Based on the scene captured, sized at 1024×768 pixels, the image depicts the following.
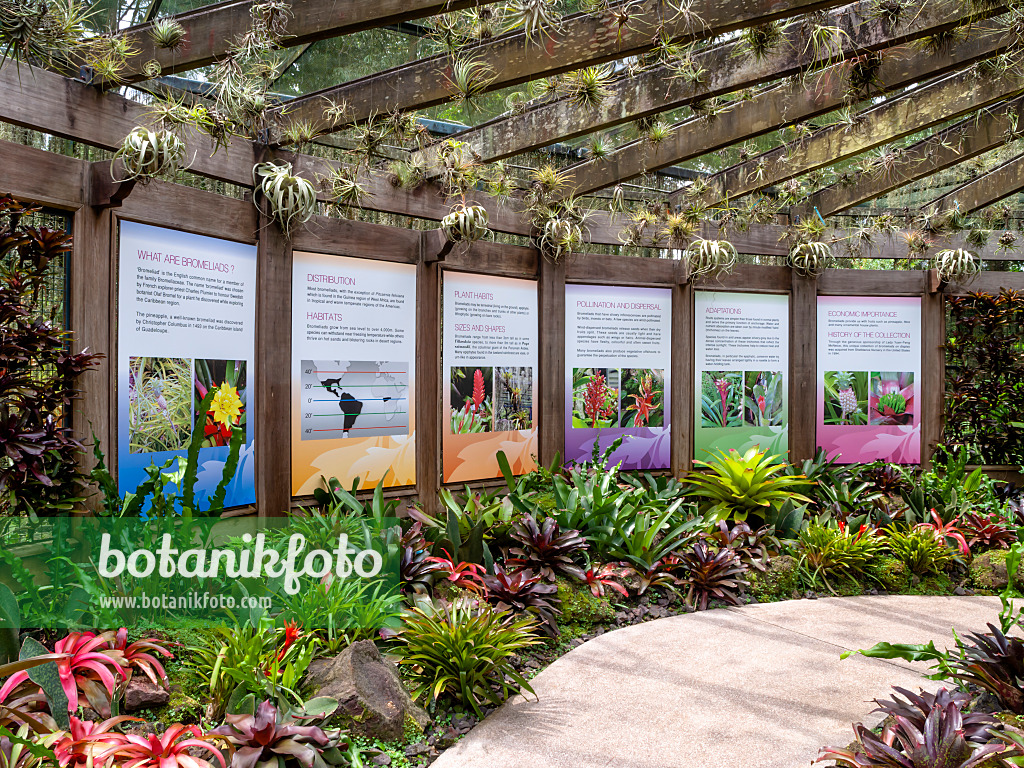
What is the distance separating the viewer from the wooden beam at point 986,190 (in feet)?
21.6

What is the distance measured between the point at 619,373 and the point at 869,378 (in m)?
2.59

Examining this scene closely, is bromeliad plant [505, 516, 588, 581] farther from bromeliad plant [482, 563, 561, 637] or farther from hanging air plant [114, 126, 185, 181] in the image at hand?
hanging air plant [114, 126, 185, 181]

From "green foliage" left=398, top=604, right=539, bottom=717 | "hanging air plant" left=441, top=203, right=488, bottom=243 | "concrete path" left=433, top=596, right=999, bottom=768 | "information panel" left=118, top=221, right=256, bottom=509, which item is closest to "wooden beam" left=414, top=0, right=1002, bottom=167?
"hanging air plant" left=441, top=203, right=488, bottom=243

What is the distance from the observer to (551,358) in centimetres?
624

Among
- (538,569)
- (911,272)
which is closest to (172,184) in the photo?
(538,569)

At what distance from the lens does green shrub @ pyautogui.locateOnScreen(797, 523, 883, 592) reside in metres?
4.79

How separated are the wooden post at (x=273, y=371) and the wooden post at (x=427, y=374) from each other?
1.01 m

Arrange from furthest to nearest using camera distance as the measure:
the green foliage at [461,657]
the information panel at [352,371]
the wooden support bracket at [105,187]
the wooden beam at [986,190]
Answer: the wooden beam at [986,190] → the information panel at [352,371] → the wooden support bracket at [105,187] → the green foliage at [461,657]

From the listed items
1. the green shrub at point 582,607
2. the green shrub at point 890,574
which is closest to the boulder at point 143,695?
the green shrub at point 582,607

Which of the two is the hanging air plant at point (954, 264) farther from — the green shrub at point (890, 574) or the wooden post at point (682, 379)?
the green shrub at point (890, 574)

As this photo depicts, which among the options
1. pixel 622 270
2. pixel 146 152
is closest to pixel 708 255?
pixel 622 270

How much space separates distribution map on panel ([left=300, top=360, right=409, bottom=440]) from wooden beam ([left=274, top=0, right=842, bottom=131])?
160 centimetres

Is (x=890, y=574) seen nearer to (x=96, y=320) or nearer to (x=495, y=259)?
(x=495, y=259)

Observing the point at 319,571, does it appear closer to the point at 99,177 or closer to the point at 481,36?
the point at 99,177
